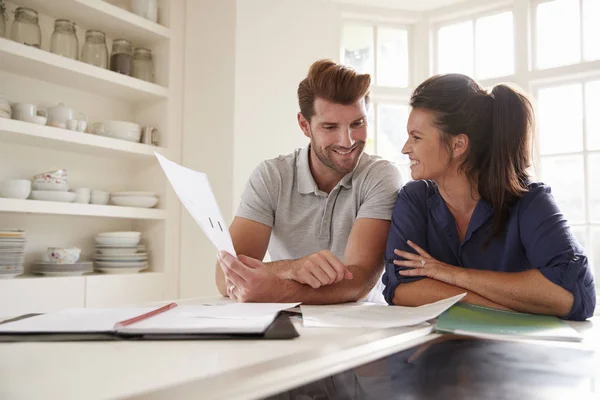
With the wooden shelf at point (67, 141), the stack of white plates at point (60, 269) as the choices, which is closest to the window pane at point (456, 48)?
the wooden shelf at point (67, 141)

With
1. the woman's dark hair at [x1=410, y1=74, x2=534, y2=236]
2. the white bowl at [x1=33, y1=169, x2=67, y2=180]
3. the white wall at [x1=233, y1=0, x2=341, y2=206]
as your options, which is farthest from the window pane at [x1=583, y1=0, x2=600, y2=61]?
the white bowl at [x1=33, y1=169, x2=67, y2=180]

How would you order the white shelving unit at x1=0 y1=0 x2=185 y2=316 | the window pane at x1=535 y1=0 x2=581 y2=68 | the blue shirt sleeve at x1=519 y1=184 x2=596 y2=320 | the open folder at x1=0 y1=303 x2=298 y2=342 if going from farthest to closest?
the window pane at x1=535 y1=0 x2=581 y2=68 < the white shelving unit at x1=0 y1=0 x2=185 y2=316 < the blue shirt sleeve at x1=519 y1=184 x2=596 y2=320 < the open folder at x1=0 y1=303 x2=298 y2=342

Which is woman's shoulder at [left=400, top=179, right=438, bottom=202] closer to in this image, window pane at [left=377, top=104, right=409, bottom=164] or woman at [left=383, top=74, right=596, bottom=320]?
woman at [left=383, top=74, right=596, bottom=320]

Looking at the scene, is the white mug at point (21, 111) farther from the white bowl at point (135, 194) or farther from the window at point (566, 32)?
the window at point (566, 32)

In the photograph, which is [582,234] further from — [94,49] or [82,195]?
[94,49]

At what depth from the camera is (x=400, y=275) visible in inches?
53.3

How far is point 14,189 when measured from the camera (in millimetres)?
2463

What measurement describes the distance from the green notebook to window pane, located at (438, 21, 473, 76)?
3.01m

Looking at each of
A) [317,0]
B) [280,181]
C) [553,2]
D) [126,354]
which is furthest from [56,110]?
[553,2]

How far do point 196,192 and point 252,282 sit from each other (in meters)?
0.34

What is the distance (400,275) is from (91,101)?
2427 mm

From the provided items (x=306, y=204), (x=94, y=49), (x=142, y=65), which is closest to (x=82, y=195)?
(x=94, y=49)

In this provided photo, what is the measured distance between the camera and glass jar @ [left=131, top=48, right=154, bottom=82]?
318 cm

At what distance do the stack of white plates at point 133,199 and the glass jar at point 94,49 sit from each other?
73cm
